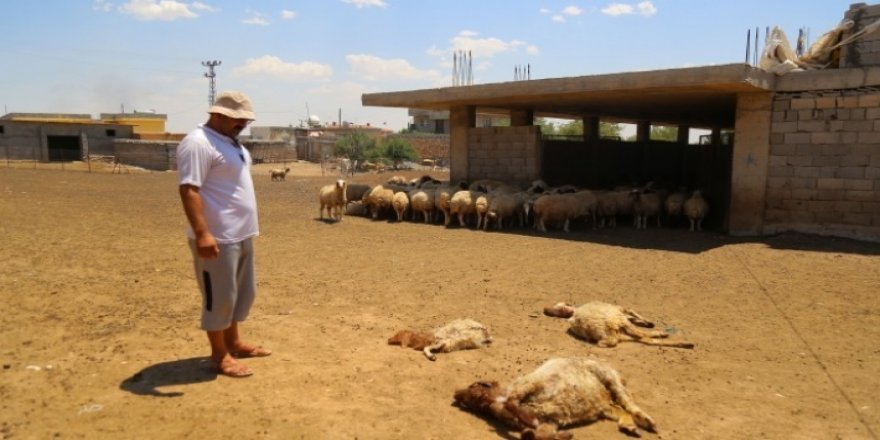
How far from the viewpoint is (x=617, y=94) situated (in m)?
12.8

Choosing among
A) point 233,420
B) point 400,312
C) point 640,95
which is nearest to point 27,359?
point 233,420

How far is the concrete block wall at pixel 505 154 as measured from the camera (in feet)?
48.3

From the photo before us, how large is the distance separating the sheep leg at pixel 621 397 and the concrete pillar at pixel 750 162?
28.8 feet

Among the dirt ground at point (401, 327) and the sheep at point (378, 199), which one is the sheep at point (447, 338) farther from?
the sheep at point (378, 199)

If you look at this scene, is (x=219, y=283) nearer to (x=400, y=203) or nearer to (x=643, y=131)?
(x=400, y=203)

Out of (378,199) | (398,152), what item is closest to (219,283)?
(378,199)

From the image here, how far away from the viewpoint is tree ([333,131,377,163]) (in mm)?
40281

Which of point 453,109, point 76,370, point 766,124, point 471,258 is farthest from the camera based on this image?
point 453,109

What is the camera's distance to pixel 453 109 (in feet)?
52.1

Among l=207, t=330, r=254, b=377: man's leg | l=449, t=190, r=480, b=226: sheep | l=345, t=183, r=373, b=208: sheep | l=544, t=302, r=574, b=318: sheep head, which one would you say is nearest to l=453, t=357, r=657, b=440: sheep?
l=207, t=330, r=254, b=377: man's leg

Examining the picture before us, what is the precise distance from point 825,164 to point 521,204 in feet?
18.0

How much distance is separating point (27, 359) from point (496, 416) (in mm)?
3327

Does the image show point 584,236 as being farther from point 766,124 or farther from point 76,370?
point 76,370

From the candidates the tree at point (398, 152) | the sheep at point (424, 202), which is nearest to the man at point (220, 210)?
the sheep at point (424, 202)
